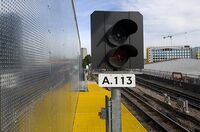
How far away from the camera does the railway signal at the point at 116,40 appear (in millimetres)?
4496

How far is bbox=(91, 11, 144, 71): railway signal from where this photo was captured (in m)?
4.50

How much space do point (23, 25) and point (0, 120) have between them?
68 centimetres

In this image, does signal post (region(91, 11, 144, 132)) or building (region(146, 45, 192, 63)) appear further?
building (region(146, 45, 192, 63))

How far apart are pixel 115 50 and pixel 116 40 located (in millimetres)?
130

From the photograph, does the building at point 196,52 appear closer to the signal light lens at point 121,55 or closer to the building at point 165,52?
the building at point 165,52

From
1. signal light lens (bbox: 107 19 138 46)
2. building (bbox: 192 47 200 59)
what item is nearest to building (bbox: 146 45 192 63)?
building (bbox: 192 47 200 59)

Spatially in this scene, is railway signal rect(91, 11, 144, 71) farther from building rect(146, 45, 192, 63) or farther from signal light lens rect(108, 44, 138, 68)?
building rect(146, 45, 192, 63)

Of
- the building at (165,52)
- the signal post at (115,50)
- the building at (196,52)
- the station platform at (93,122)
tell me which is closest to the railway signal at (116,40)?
the signal post at (115,50)

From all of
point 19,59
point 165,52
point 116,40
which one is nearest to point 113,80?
point 116,40

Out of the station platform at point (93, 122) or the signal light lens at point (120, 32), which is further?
the station platform at point (93, 122)

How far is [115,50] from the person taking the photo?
447 cm

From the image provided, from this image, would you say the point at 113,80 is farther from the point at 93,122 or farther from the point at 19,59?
the point at 93,122

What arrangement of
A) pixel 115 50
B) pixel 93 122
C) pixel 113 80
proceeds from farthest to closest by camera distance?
pixel 93 122, pixel 113 80, pixel 115 50

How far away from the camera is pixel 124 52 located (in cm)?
450
